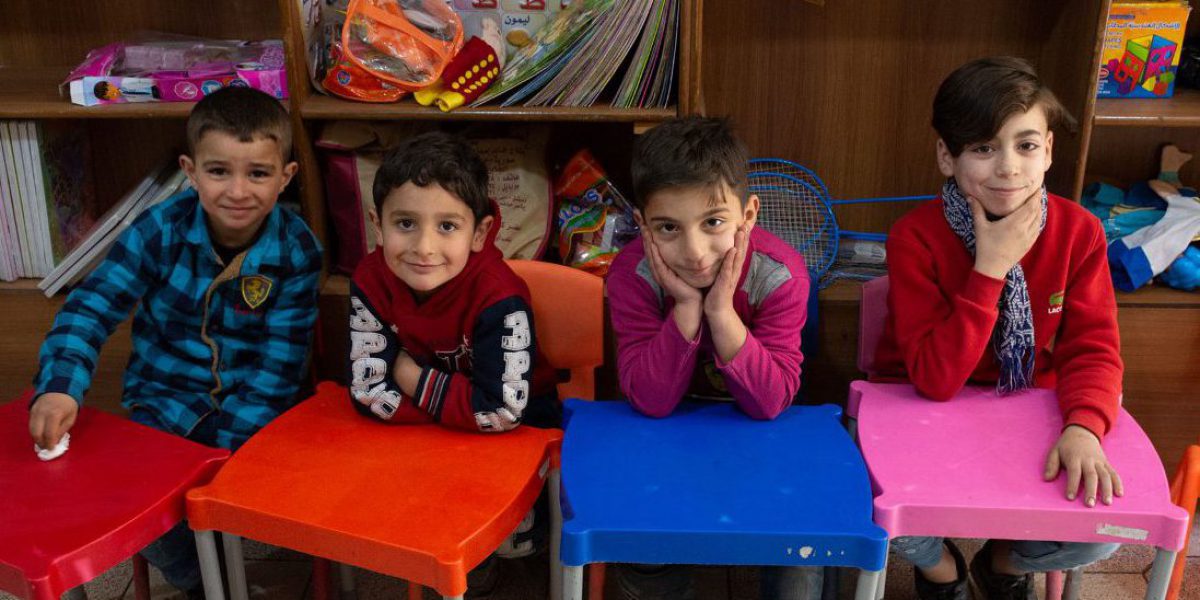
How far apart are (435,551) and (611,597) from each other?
781 mm

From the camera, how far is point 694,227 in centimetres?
160

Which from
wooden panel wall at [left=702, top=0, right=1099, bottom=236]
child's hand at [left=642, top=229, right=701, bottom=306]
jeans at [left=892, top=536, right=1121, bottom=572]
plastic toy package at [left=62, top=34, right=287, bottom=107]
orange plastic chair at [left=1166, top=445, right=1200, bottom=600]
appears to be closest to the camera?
orange plastic chair at [left=1166, top=445, right=1200, bottom=600]

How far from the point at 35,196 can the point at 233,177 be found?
2.44 ft

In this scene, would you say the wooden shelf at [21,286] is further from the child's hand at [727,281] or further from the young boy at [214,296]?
the child's hand at [727,281]

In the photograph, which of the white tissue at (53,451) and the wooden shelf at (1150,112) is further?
the wooden shelf at (1150,112)

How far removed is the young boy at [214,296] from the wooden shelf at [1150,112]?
161 centimetres

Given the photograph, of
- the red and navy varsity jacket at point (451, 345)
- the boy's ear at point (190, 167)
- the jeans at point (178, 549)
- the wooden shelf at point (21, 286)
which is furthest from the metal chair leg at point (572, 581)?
the wooden shelf at point (21, 286)

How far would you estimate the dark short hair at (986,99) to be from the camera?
1.68 metres

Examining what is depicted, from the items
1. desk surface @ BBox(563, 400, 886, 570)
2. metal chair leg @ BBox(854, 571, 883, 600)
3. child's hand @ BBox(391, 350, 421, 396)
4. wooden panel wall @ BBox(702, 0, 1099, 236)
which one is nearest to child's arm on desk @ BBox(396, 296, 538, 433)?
child's hand @ BBox(391, 350, 421, 396)

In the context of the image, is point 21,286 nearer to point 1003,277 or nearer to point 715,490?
Answer: point 715,490

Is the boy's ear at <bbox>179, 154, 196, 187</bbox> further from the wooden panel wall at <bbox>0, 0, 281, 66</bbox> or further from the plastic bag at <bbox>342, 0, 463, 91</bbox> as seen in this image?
the wooden panel wall at <bbox>0, 0, 281, 66</bbox>

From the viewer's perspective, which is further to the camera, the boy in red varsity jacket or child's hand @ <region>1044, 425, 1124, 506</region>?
the boy in red varsity jacket

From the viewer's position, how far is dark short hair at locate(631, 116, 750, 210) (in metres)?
1.59

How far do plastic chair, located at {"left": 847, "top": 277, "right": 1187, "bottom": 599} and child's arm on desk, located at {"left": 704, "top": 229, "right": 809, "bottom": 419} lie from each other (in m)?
0.14
